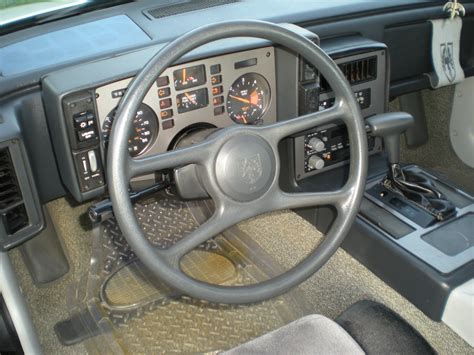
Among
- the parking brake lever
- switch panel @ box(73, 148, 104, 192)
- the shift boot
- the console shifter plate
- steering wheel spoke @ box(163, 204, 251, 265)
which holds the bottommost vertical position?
the console shifter plate

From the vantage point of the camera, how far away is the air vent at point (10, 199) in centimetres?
122

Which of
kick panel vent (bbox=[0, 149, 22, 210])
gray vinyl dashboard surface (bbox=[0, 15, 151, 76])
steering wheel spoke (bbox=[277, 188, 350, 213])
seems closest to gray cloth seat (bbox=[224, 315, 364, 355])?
steering wheel spoke (bbox=[277, 188, 350, 213])

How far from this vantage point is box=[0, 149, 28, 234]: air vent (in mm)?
1225

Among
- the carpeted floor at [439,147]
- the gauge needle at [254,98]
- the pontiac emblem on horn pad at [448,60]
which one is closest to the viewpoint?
the gauge needle at [254,98]

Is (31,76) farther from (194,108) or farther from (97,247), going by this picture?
(97,247)

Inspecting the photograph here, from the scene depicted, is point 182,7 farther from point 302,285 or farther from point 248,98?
point 302,285

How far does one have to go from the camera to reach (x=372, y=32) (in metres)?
1.81

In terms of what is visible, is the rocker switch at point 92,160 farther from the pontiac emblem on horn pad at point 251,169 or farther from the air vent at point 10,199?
the pontiac emblem on horn pad at point 251,169

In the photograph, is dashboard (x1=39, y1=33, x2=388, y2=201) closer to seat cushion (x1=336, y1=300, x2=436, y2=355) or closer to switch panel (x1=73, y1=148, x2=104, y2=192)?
switch panel (x1=73, y1=148, x2=104, y2=192)

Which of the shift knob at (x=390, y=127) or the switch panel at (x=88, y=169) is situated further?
the shift knob at (x=390, y=127)

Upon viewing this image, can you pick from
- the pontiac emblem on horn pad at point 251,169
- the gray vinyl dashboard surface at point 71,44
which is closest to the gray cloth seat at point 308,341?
the pontiac emblem on horn pad at point 251,169

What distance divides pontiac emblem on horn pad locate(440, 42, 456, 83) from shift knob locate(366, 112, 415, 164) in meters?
0.66

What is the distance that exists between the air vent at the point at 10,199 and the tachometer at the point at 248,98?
0.54 meters

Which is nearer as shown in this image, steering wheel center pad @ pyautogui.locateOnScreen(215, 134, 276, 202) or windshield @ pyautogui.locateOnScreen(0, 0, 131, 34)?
steering wheel center pad @ pyautogui.locateOnScreen(215, 134, 276, 202)
